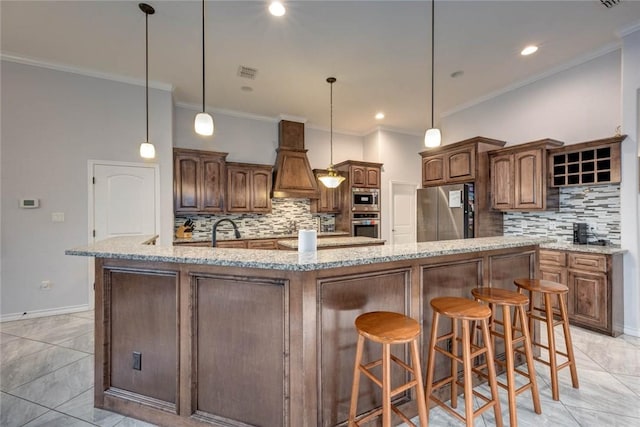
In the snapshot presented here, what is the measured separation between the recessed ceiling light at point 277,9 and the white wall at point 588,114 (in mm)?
3651

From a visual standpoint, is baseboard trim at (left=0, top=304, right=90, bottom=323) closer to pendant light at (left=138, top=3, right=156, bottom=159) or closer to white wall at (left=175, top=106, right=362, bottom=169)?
pendant light at (left=138, top=3, right=156, bottom=159)

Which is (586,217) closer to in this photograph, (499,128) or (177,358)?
(499,128)

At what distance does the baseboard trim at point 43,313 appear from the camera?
10.8 feet

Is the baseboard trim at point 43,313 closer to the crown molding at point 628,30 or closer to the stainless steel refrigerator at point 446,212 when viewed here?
the stainless steel refrigerator at point 446,212

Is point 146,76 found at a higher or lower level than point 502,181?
higher

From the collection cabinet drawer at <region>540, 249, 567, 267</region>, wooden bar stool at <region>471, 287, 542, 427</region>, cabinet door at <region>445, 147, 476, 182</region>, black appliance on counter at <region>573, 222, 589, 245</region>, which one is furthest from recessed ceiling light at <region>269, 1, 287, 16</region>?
black appliance on counter at <region>573, 222, 589, 245</region>

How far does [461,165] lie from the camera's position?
4.18 meters

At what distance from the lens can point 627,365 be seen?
2297 millimetres

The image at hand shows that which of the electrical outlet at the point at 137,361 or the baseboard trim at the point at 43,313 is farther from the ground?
the electrical outlet at the point at 137,361

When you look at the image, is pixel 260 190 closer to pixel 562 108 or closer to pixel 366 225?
pixel 366 225

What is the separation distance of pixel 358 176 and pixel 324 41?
2.99 meters

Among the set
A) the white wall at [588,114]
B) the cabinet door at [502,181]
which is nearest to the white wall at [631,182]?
the white wall at [588,114]

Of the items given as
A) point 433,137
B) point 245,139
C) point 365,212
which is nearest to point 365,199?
point 365,212

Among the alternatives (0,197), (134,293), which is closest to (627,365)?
(134,293)
